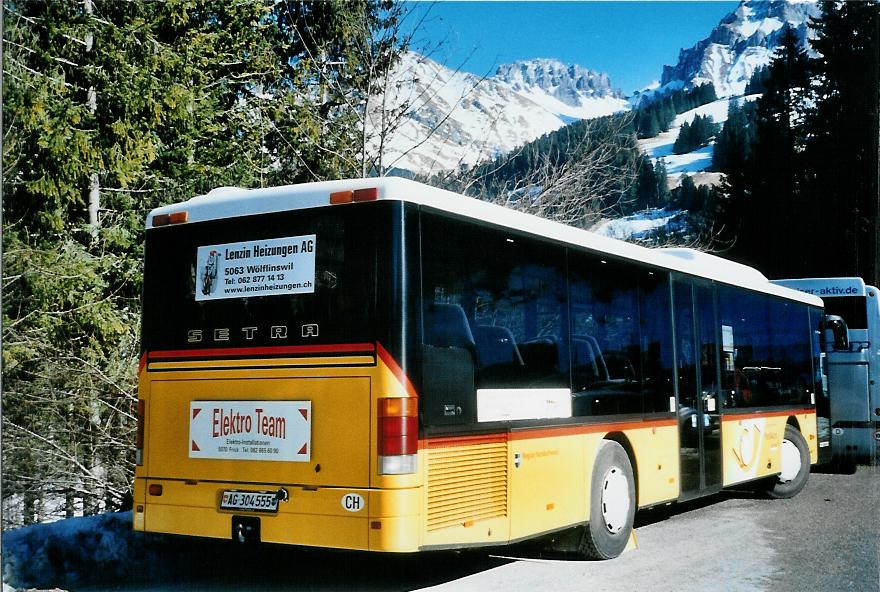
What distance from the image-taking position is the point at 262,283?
259 inches

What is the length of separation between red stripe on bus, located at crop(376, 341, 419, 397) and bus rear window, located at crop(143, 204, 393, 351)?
16cm

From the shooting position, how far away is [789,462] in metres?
13.0

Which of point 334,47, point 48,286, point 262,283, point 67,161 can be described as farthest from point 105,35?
point 262,283

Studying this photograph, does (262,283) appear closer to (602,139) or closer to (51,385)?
(51,385)

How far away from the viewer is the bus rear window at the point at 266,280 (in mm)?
6203

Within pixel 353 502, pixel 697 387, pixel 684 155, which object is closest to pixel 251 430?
pixel 353 502

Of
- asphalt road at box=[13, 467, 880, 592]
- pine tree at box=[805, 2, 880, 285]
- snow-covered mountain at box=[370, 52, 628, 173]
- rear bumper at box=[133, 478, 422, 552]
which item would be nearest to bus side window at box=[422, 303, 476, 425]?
rear bumper at box=[133, 478, 422, 552]

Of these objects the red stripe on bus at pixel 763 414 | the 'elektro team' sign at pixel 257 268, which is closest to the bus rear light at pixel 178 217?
the 'elektro team' sign at pixel 257 268

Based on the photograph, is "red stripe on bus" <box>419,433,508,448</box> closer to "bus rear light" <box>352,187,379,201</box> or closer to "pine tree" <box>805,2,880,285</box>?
"bus rear light" <box>352,187,379,201</box>

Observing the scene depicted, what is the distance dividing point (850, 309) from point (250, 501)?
1468cm

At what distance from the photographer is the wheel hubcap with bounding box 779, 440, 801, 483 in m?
12.8

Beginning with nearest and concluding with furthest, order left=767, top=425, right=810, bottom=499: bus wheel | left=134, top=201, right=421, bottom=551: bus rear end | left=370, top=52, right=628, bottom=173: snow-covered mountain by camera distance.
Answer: left=134, top=201, right=421, bottom=551: bus rear end, left=767, top=425, right=810, bottom=499: bus wheel, left=370, top=52, right=628, bottom=173: snow-covered mountain

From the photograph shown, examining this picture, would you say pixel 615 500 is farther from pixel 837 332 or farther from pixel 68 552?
pixel 837 332

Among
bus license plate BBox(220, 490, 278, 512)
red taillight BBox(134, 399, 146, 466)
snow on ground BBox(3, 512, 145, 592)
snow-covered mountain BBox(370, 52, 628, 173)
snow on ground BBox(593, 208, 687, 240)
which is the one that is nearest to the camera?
bus license plate BBox(220, 490, 278, 512)
